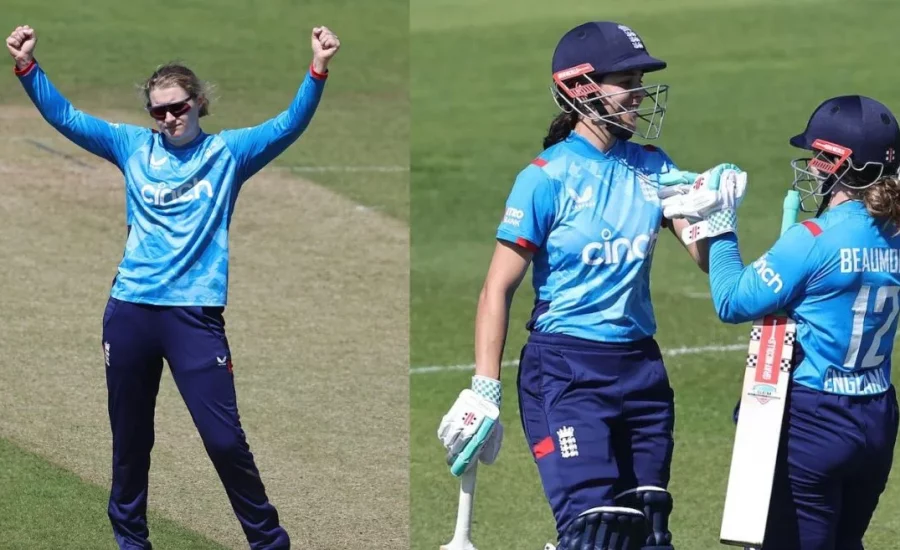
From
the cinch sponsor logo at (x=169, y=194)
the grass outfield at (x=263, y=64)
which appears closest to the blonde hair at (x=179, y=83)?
the cinch sponsor logo at (x=169, y=194)

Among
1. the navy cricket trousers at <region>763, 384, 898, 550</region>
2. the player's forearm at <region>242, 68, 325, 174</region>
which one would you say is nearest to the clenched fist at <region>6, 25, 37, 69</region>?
the player's forearm at <region>242, 68, 325, 174</region>

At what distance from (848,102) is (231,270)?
7.02 meters

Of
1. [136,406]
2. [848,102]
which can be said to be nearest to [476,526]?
[136,406]

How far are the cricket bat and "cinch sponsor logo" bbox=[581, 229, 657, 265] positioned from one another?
0.46 metres

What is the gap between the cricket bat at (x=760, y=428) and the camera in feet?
17.1

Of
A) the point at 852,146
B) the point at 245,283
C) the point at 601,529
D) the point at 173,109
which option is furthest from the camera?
the point at 245,283

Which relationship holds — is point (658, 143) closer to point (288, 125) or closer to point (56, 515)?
point (56, 515)

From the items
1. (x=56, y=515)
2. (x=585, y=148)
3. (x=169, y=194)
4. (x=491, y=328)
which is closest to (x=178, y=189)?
(x=169, y=194)

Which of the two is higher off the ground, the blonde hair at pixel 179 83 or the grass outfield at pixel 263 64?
the grass outfield at pixel 263 64

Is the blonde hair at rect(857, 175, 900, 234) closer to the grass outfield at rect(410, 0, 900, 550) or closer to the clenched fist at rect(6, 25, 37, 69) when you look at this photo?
the grass outfield at rect(410, 0, 900, 550)

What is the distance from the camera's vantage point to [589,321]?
5266 millimetres

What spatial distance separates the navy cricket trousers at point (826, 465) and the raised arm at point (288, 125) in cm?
223

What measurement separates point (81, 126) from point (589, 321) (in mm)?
2352

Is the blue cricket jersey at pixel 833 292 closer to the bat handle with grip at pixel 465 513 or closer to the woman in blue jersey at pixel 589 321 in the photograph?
the woman in blue jersey at pixel 589 321
